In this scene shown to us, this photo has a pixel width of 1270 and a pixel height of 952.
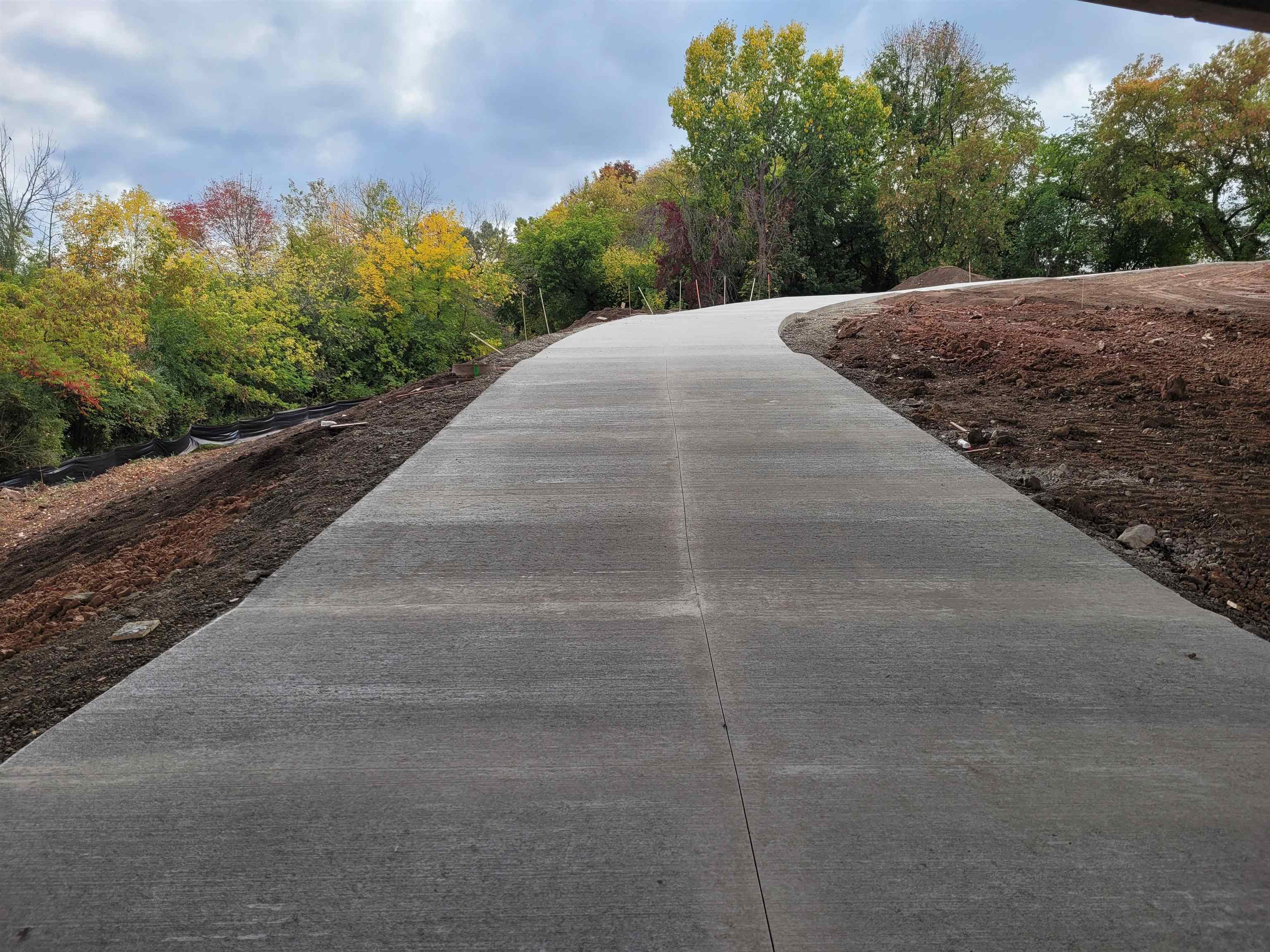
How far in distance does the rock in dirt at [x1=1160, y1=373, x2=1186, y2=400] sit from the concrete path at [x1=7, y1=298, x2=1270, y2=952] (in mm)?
3779

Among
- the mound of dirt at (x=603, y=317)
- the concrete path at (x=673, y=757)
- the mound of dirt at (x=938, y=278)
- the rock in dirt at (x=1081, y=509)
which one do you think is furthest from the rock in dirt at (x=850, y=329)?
the mound of dirt at (x=938, y=278)

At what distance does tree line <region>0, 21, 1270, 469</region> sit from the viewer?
85.3 ft

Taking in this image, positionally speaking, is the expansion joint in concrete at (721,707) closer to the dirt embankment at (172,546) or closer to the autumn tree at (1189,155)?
the dirt embankment at (172,546)

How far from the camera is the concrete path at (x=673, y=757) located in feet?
6.80

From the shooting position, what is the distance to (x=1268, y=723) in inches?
114

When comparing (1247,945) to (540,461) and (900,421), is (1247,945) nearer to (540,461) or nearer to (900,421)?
(540,461)

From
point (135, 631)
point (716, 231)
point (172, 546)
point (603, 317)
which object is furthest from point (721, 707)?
point (716, 231)

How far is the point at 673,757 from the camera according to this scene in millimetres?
2666

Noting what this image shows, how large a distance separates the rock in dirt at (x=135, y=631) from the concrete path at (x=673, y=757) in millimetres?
383

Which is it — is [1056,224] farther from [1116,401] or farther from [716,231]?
[1116,401]

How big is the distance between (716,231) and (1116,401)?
32883 mm

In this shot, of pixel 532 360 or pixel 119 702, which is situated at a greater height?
pixel 532 360

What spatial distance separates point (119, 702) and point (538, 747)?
1.70 m

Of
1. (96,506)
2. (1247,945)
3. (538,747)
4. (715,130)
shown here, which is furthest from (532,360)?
(715,130)
